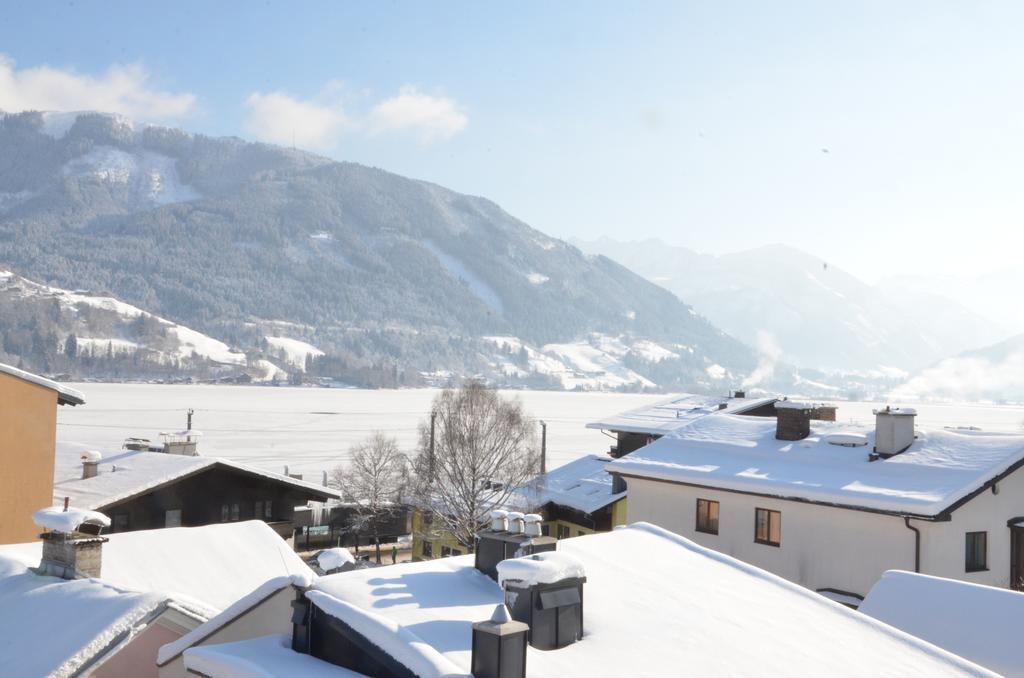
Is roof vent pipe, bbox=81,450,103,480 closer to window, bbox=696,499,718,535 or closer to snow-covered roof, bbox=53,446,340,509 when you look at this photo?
snow-covered roof, bbox=53,446,340,509

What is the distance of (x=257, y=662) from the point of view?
21.5ft

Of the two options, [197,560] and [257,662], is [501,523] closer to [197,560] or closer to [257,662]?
[257,662]

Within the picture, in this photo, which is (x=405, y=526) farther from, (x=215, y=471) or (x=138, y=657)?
(x=138, y=657)

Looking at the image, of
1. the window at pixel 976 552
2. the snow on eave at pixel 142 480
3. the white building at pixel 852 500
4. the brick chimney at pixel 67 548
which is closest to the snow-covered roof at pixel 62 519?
the brick chimney at pixel 67 548

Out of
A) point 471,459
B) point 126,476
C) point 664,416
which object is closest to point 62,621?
point 126,476

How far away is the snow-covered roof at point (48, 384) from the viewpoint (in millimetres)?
16877

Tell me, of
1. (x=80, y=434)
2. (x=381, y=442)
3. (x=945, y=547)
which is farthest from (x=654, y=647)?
(x=80, y=434)

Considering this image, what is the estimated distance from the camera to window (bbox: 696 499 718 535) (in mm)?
20094

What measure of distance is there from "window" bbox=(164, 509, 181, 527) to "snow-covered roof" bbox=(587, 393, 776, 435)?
17.0m

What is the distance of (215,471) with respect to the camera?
28.3m

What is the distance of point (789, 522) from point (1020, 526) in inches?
182

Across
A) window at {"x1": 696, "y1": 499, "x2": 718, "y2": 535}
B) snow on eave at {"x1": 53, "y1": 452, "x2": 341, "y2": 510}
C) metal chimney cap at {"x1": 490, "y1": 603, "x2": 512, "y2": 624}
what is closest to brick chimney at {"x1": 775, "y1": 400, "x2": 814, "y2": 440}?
window at {"x1": 696, "y1": 499, "x2": 718, "y2": 535}

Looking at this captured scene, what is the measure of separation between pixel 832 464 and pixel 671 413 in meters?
18.8

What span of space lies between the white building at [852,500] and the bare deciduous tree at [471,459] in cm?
1402
